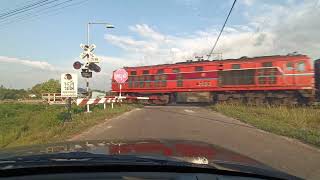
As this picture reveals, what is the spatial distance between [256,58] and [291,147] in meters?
24.0

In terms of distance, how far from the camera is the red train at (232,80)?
3353 cm

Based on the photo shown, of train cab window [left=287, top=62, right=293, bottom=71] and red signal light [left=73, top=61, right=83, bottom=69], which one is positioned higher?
train cab window [left=287, top=62, right=293, bottom=71]

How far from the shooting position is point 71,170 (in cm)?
301

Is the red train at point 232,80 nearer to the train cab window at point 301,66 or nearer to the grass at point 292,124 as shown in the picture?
the train cab window at point 301,66

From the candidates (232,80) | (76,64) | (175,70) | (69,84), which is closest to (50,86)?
(175,70)

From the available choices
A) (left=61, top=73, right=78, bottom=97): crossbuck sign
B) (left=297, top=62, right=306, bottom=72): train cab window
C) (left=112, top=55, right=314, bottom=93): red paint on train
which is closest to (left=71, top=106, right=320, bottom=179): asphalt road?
(left=61, top=73, right=78, bottom=97): crossbuck sign

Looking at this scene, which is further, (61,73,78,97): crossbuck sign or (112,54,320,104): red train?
(112,54,320,104): red train

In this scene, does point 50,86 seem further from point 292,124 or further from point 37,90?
point 292,124

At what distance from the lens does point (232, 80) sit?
3681 centimetres

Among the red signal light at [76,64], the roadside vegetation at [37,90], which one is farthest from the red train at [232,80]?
the roadside vegetation at [37,90]

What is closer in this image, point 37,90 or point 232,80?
point 232,80

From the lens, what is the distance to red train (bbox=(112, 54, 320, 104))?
33531 mm

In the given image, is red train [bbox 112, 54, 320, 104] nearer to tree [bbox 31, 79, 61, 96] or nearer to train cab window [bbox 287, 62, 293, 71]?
train cab window [bbox 287, 62, 293, 71]

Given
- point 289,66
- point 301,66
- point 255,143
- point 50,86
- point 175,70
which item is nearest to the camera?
point 255,143
